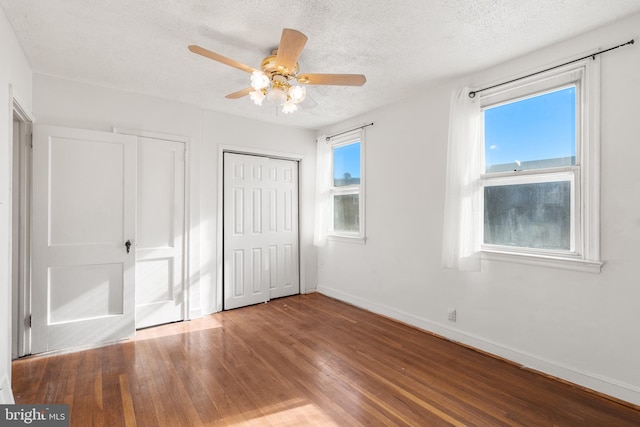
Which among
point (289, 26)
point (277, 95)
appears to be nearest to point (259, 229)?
point (277, 95)

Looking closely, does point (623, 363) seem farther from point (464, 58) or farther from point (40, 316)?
point (40, 316)

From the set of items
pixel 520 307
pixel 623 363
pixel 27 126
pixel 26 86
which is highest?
pixel 26 86

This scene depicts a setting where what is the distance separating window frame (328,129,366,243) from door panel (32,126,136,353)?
263 cm

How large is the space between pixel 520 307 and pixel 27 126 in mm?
4673

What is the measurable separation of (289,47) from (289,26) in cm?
45

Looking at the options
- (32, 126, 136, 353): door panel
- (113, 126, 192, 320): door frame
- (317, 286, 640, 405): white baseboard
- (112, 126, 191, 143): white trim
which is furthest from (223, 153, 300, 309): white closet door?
(317, 286, 640, 405): white baseboard

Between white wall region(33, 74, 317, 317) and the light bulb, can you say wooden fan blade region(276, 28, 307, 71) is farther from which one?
white wall region(33, 74, 317, 317)

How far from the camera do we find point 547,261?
2.47 meters

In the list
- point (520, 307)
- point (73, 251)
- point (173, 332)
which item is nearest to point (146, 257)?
point (73, 251)

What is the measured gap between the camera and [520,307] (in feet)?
8.64

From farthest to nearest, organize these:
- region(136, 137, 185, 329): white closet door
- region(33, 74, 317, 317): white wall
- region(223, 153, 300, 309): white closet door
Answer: region(223, 153, 300, 309): white closet door < region(136, 137, 185, 329): white closet door < region(33, 74, 317, 317): white wall

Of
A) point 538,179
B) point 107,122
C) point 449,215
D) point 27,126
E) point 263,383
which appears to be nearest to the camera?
point 263,383

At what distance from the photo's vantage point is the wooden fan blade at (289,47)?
1.72m

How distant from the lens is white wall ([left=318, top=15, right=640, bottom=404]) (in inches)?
83.2
